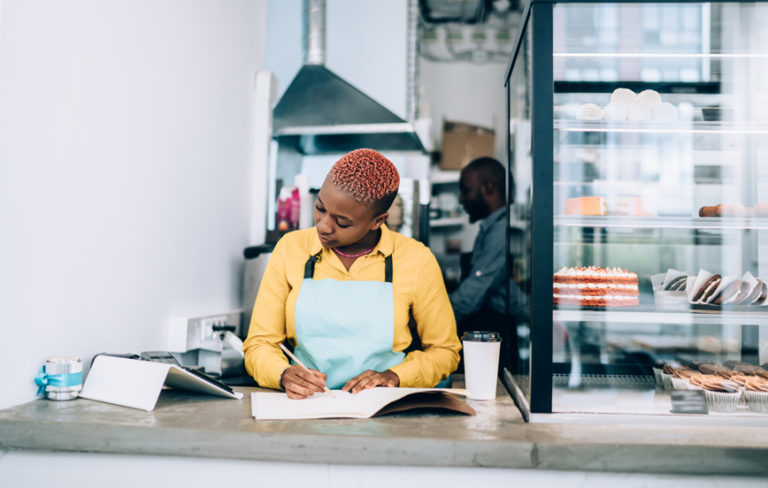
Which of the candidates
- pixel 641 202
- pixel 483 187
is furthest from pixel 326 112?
pixel 641 202

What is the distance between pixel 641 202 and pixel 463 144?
129 inches

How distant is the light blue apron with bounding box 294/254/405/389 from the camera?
5.90ft

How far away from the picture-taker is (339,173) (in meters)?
1.77

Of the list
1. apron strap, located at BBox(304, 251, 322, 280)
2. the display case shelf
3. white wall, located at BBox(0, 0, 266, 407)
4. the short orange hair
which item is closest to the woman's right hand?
apron strap, located at BBox(304, 251, 322, 280)

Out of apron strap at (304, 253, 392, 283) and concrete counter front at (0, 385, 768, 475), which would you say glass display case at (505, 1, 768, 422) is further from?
apron strap at (304, 253, 392, 283)

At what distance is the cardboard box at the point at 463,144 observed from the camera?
16.4ft

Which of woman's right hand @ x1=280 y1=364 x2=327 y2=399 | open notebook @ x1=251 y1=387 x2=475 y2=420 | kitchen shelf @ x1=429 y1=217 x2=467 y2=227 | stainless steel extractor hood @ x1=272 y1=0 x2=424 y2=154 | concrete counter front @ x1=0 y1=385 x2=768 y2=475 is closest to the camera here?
concrete counter front @ x1=0 y1=385 x2=768 y2=475

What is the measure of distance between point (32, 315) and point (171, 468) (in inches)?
22.3

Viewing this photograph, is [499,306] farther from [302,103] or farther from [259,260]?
[302,103]

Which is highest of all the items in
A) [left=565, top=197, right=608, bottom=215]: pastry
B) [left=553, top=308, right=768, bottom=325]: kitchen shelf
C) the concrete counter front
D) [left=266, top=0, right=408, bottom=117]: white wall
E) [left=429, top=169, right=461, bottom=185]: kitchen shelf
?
[left=266, top=0, right=408, bottom=117]: white wall

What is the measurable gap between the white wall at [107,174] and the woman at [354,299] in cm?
47

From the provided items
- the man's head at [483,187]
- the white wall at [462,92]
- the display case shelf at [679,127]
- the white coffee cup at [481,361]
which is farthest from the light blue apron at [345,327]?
the white wall at [462,92]

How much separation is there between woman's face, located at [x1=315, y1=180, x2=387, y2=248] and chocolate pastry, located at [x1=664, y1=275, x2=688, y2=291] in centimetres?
95

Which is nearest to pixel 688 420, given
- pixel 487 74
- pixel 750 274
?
pixel 750 274
